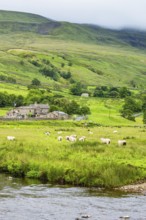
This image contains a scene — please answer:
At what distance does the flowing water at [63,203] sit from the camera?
3859 centimetres

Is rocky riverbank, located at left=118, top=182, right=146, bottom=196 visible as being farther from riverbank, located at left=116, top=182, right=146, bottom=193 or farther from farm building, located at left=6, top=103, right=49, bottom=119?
farm building, located at left=6, top=103, right=49, bottom=119

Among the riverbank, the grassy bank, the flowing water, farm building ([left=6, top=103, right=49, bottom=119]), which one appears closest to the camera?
the flowing water

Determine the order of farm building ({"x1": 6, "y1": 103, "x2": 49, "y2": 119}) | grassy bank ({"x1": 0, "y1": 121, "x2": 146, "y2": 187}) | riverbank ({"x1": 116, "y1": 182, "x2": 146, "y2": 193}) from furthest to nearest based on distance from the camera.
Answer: farm building ({"x1": 6, "y1": 103, "x2": 49, "y2": 119}), grassy bank ({"x1": 0, "y1": 121, "x2": 146, "y2": 187}), riverbank ({"x1": 116, "y1": 182, "x2": 146, "y2": 193})

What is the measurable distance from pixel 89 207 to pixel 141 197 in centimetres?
691

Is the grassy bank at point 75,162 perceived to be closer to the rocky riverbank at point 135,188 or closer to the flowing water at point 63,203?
the rocky riverbank at point 135,188

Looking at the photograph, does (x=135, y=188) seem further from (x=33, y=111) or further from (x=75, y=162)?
(x=33, y=111)

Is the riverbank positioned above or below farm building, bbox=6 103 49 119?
above

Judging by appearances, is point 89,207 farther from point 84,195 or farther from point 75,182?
point 75,182

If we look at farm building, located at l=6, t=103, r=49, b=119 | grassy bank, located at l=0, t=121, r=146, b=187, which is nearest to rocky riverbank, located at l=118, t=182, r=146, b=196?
grassy bank, located at l=0, t=121, r=146, b=187

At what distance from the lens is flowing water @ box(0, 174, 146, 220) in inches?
1519

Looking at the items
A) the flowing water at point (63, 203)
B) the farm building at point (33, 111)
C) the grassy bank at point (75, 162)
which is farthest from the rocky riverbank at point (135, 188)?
the farm building at point (33, 111)

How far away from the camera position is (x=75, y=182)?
169 feet

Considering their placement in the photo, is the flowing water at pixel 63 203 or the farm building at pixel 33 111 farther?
the farm building at pixel 33 111

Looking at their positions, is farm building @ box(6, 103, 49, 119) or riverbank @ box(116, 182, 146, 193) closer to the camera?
riverbank @ box(116, 182, 146, 193)
